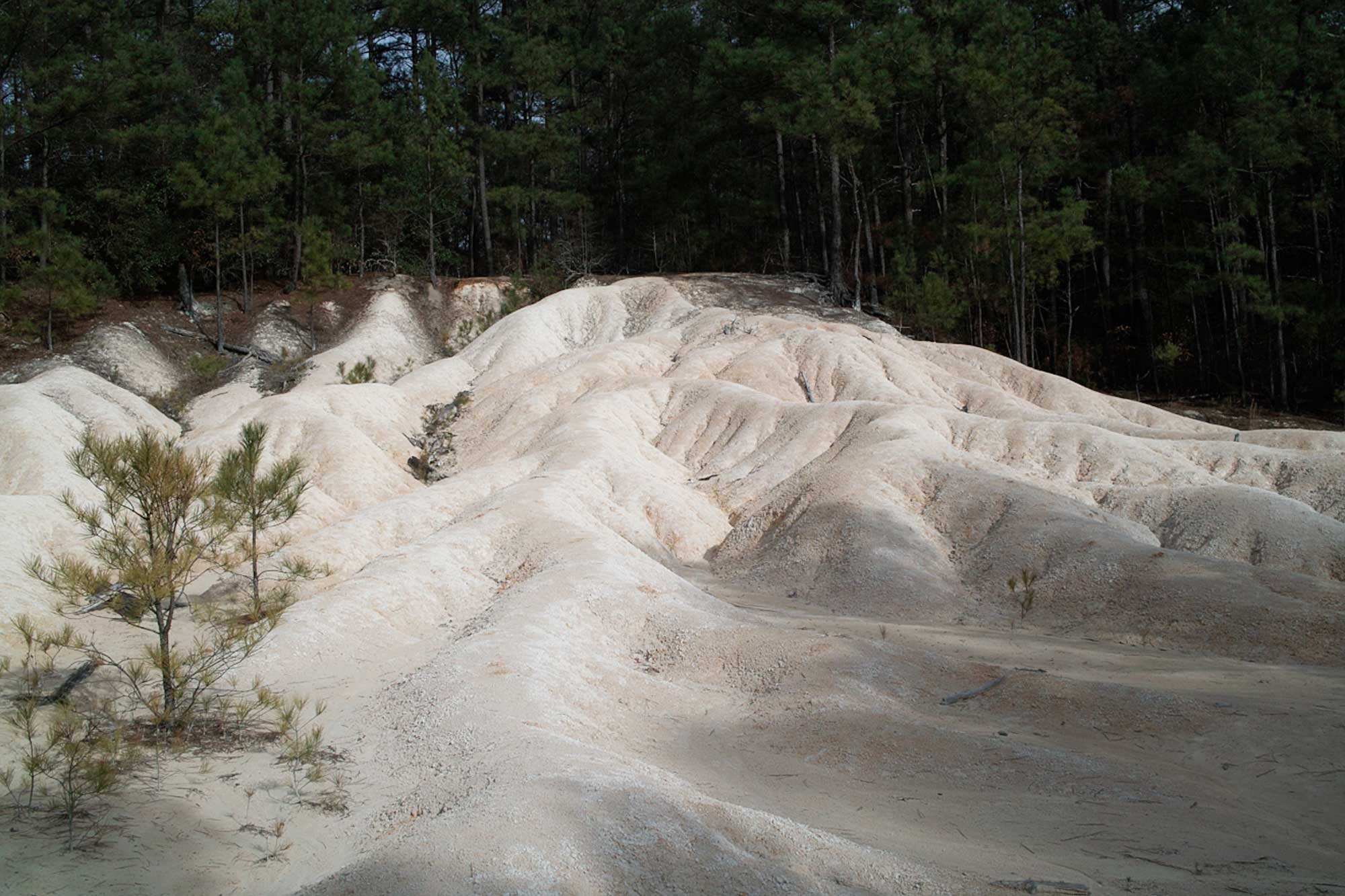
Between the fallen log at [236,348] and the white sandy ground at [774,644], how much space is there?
22.3ft

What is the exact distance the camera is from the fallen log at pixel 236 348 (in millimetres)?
39438

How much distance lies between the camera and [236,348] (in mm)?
39625

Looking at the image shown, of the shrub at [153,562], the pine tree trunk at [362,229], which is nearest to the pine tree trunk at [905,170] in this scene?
the pine tree trunk at [362,229]

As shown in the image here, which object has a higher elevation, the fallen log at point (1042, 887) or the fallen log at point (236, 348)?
the fallen log at point (236, 348)

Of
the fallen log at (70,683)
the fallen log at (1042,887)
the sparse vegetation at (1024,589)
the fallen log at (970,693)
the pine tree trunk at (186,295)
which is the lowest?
the sparse vegetation at (1024,589)

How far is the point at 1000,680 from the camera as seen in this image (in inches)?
481

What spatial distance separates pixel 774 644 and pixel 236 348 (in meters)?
34.4

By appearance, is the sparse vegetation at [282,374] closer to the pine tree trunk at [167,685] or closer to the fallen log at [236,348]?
the fallen log at [236,348]

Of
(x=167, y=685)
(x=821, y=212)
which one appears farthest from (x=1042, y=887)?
(x=821, y=212)

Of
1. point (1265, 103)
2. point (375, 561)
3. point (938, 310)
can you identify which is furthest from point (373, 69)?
point (1265, 103)

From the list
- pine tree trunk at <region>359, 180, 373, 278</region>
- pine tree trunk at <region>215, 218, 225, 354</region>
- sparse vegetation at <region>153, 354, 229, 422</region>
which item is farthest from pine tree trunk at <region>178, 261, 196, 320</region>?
pine tree trunk at <region>359, 180, 373, 278</region>

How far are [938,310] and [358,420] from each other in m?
23.4

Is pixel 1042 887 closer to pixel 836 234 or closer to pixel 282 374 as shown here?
pixel 282 374

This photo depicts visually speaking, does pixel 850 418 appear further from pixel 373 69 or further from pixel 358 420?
pixel 373 69
